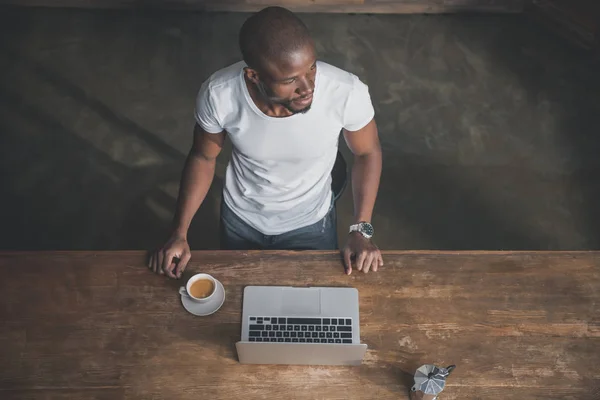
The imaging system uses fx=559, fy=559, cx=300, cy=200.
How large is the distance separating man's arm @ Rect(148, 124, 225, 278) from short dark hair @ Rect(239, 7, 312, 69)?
0.44 meters

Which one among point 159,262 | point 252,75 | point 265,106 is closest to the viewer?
point 252,75

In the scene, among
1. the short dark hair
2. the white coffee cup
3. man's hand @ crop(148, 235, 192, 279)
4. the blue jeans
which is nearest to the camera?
the short dark hair

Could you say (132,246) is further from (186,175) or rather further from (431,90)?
(431,90)

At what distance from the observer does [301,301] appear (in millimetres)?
1724

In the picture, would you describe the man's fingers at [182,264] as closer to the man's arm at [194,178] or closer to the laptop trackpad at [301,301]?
the man's arm at [194,178]

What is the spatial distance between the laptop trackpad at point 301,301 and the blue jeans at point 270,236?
0.38 metres

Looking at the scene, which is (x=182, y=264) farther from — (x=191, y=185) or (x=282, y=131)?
(x=282, y=131)

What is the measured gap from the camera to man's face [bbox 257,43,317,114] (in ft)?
4.83

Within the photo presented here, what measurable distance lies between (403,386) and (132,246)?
1779 millimetres

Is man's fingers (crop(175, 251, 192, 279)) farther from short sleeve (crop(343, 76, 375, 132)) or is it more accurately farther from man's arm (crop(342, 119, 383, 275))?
short sleeve (crop(343, 76, 375, 132))

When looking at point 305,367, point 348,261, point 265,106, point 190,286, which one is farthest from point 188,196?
point 305,367

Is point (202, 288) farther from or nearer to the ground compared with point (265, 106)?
nearer to the ground

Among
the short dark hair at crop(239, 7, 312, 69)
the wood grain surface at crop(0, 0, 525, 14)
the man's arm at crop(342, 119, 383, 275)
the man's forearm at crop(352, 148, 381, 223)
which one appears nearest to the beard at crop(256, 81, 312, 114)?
the short dark hair at crop(239, 7, 312, 69)

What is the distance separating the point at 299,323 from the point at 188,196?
61 cm
